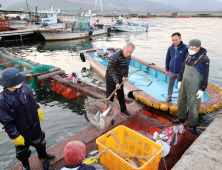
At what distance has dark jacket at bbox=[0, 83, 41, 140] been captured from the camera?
2371 mm

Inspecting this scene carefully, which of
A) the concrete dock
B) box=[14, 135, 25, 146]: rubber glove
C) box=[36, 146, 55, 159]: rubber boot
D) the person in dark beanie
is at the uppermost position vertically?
the person in dark beanie

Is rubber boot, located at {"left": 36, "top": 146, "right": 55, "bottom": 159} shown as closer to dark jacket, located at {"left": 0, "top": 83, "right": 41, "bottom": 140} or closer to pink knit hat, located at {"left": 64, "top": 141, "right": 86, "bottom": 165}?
dark jacket, located at {"left": 0, "top": 83, "right": 41, "bottom": 140}

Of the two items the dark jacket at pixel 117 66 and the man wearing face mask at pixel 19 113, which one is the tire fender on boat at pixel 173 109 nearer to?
the dark jacket at pixel 117 66

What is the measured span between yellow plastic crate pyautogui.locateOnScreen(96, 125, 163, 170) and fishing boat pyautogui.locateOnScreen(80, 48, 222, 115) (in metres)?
1.86

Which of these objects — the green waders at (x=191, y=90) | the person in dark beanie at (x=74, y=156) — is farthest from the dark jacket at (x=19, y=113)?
the green waders at (x=191, y=90)

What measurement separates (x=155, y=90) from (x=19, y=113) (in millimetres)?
5417

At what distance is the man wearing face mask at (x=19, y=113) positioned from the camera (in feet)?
7.79

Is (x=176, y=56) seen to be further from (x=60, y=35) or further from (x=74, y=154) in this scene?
(x=60, y=35)

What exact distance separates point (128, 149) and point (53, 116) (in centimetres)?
386

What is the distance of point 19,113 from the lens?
2527 millimetres

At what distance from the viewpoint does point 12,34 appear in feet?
75.0

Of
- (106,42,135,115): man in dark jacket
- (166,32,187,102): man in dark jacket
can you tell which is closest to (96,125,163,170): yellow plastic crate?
(106,42,135,115): man in dark jacket

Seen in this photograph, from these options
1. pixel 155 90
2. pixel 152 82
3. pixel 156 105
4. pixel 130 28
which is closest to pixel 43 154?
pixel 156 105

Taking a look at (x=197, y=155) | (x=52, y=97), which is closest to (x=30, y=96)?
(x=197, y=155)
